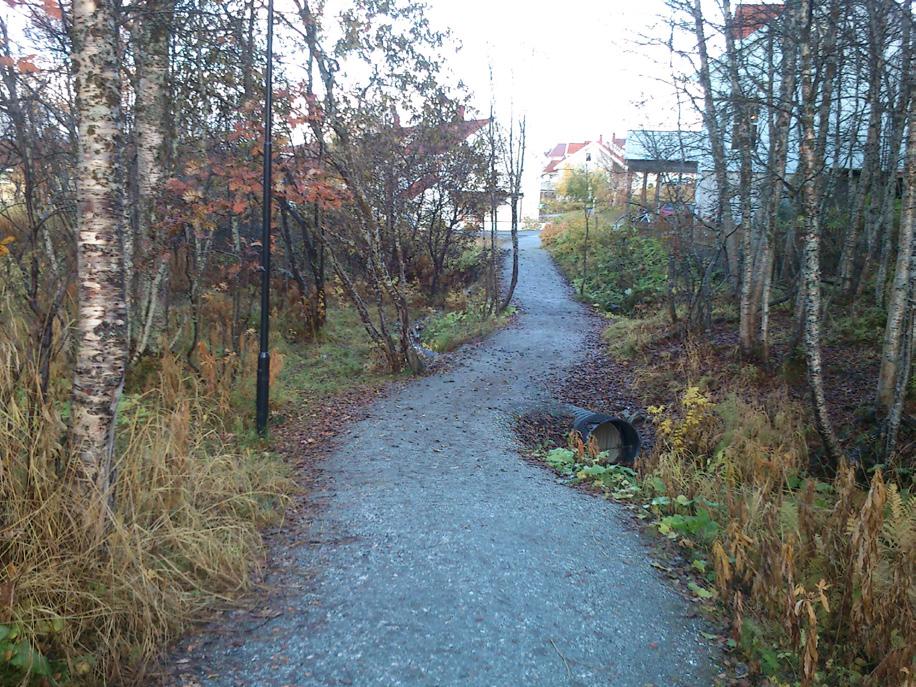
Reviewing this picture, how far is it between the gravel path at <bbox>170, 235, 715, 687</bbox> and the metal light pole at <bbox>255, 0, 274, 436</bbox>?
111cm

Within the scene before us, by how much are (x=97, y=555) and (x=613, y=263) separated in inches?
836

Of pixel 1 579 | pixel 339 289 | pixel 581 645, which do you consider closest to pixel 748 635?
pixel 581 645

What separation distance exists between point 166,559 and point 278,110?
6.58 m

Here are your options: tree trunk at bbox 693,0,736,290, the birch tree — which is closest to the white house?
the birch tree

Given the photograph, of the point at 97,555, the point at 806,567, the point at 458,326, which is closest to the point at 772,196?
the point at 806,567

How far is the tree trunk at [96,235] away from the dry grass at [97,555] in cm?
23

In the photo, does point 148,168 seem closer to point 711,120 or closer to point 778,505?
point 778,505

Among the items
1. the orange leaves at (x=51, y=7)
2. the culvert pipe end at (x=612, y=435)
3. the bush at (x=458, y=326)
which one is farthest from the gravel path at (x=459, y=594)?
the bush at (x=458, y=326)

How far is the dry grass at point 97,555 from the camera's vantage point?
111 inches

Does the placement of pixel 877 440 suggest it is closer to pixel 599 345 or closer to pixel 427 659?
pixel 427 659

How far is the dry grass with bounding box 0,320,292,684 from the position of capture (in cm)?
281

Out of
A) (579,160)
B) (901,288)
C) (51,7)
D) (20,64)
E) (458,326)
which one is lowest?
(458,326)

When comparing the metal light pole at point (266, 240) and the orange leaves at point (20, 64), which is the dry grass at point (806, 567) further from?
the orange leaves at point (20, 64)

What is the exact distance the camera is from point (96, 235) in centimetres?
317
